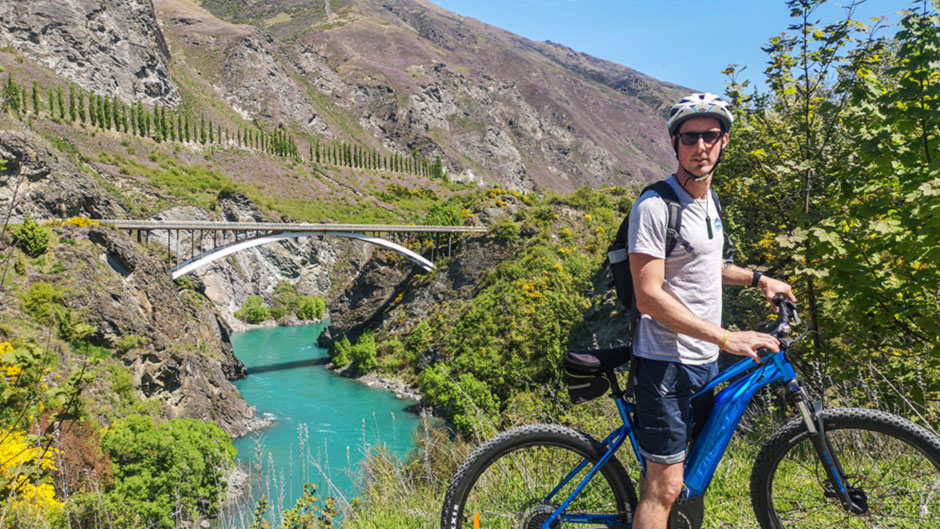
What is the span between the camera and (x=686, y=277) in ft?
7.30

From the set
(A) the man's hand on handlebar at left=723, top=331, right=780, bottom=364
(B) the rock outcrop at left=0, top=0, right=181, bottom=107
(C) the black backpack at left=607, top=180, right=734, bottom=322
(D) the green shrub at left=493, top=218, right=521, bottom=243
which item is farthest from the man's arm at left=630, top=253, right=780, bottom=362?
(B) the rock outcrop at left=0, top=0, right=181, bottom=107

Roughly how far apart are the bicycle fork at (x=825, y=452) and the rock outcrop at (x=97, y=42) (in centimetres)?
8108

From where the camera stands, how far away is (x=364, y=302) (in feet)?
146

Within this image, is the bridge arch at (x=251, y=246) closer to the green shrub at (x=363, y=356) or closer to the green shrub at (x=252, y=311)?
the green shrub at (x=363, y=356)

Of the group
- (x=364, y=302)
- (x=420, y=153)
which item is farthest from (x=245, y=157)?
(x=420, y=153)

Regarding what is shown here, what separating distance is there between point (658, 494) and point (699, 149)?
147 cm

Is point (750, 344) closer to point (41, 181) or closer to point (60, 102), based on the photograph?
point (41, 181)

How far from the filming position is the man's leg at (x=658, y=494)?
7.16 ft

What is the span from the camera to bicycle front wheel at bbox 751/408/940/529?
2289 millimetres

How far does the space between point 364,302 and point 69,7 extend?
59.2m

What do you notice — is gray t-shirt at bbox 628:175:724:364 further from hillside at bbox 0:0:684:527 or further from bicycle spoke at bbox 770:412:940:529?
hillside at bbox 0:0:684:527

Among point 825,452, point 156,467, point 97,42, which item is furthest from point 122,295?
A: point 97,42

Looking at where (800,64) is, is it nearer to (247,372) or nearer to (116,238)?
(116,238)

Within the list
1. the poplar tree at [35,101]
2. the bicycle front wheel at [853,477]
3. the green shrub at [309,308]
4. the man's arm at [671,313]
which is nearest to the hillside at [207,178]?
the poplar tree at [35,101]
